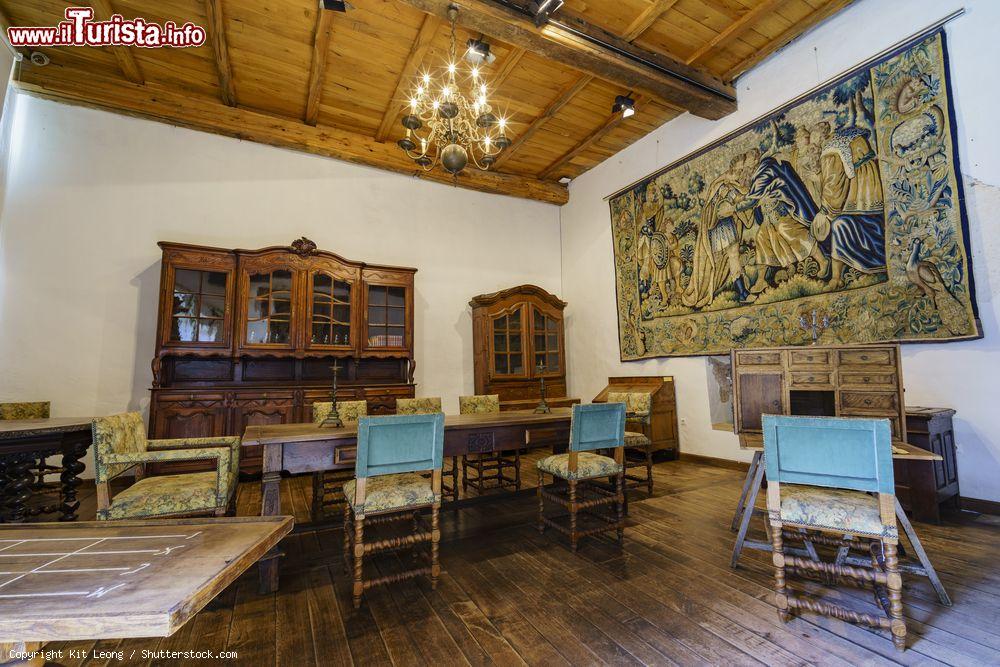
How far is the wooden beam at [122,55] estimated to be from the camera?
3.80 metres

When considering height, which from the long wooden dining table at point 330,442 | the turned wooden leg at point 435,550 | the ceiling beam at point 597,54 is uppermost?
the ceiling beam at point 597,54

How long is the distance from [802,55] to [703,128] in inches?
43.8

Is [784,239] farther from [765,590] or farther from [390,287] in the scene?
[390,287]

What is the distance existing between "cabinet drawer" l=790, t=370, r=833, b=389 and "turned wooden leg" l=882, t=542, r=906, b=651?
1248 millimetres

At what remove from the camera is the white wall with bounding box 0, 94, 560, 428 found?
4352 millimetres

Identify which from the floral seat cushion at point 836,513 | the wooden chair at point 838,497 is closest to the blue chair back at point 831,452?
the wooden chair at point 838,497

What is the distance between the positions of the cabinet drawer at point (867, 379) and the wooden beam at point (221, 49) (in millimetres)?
5693

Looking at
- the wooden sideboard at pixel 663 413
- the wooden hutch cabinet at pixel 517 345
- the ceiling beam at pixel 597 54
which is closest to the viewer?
the ceiling beam at pixel 597 54

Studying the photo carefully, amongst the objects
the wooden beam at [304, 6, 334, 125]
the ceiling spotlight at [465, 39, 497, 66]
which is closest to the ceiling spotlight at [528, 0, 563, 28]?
the ceiling spotlight at [465, 39, 497, 66]

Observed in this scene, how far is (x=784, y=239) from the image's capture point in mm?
4227

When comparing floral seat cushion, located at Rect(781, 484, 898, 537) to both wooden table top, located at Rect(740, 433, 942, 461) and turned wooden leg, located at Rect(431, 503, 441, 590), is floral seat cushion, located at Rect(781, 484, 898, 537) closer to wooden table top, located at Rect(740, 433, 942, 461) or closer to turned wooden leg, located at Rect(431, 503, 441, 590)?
wooden table top, located at Rect(740, 433, 942, 461)

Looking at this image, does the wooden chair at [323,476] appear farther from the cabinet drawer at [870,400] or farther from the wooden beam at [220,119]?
the wooden beam at [220,119]

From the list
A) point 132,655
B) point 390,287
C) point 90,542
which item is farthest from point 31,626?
point 390,287

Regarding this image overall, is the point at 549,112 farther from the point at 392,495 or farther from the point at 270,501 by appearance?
the point at 270,501
